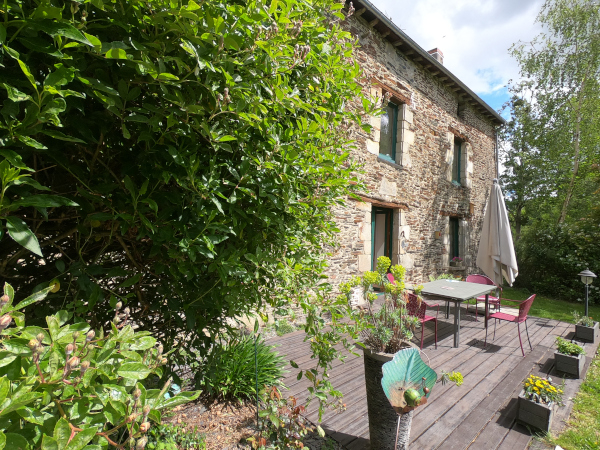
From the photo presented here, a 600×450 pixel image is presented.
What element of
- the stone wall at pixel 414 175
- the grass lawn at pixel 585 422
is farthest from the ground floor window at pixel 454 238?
the grass lawn at pixel 585 422

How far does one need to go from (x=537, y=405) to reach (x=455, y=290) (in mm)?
2376

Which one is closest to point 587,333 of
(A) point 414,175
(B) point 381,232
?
(B) point 381,232

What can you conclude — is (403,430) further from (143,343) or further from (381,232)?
(381,232)

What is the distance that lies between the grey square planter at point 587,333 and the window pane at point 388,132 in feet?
16.5

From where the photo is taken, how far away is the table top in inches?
181

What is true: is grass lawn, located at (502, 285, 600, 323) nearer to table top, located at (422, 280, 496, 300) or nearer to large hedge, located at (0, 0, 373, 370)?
table top, located at (422, 280, 496, 300)

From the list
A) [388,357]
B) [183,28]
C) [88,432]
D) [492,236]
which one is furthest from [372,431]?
[492,236]

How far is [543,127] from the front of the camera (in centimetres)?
1369

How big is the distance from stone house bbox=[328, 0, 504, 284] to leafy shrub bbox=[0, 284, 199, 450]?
4735 mm

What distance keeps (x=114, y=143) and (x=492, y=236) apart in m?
7.08

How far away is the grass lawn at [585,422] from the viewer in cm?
262

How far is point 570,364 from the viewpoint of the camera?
12.7ft

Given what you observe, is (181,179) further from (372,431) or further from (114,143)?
(372,431)

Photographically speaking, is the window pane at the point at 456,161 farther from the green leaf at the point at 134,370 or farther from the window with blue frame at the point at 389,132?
the green leaf at the point at 134,370
